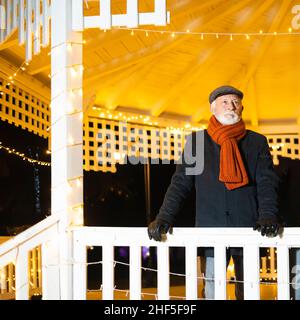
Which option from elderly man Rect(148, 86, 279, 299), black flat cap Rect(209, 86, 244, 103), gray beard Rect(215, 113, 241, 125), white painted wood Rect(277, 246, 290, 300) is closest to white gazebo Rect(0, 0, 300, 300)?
white painted wood Rect(277, 246, 290, 300)

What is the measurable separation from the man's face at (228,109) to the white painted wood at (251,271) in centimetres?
88

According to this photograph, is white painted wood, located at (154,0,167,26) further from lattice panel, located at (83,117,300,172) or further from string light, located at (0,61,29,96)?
lattice panel, located at (83,117,300,172)

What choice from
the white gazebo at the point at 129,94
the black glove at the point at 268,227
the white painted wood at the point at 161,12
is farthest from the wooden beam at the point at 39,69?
the black glove at the point at 268,227

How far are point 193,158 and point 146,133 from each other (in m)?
5.14

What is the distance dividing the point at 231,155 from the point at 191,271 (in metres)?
0.77

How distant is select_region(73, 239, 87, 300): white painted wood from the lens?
3791 mm

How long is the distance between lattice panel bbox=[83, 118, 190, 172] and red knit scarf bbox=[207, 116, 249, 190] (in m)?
4.84

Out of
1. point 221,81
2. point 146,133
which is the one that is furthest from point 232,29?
point 146,133

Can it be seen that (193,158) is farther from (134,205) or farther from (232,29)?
(134,205)

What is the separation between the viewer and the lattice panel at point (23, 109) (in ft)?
21.3

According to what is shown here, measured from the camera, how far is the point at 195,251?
3533mm

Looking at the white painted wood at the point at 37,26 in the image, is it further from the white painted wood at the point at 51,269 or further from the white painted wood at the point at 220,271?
the white painted wood at the point at 220,271

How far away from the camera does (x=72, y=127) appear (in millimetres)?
3965

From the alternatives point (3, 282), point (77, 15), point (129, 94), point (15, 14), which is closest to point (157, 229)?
point (77, 15)
